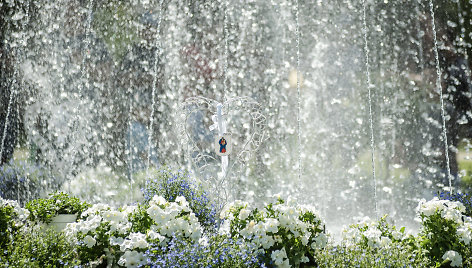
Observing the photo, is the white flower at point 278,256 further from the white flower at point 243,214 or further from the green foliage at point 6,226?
the green foliage at point 6,226

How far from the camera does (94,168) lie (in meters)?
6.25

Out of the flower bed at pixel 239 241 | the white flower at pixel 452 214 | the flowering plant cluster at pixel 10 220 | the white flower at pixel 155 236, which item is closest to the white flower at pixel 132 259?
the flower bed at pixel 239 241

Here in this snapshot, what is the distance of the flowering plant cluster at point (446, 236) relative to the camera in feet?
7.48

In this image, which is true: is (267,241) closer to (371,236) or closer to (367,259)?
(367,259)

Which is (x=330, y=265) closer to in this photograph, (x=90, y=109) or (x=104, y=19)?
(x=90, y=109)

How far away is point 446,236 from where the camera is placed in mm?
2330

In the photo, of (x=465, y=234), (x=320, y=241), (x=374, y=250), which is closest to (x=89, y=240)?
(x=320, y=241)

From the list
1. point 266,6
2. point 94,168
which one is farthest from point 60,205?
point 266,6

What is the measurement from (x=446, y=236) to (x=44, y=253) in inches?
88.1

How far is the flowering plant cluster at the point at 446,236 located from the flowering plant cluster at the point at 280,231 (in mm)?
615

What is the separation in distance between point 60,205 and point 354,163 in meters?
3.73

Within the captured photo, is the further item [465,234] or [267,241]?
[465,234]

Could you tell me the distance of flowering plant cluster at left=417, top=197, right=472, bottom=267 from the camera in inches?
89.7

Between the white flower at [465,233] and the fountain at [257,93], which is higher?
the fountain at [257,93]
